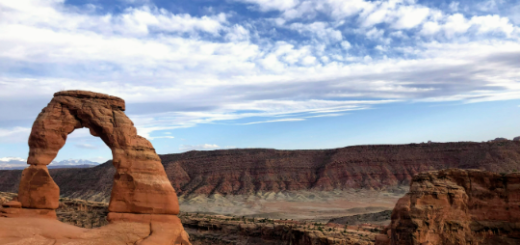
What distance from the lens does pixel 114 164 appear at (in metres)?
17.1

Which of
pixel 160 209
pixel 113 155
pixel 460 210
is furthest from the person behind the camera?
pixel 113 155

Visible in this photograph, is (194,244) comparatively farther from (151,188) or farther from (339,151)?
(339,151)

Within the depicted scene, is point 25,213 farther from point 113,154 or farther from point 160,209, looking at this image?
point 160,209

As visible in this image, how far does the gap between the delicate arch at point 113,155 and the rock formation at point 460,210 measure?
1043 centimetres

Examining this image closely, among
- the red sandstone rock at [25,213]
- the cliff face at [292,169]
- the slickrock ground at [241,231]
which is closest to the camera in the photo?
Answer: the red sandstone rock at [25,213]

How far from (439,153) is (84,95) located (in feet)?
281

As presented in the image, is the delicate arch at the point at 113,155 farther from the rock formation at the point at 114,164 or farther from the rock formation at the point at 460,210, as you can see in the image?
the rock formation at the point at 460,210

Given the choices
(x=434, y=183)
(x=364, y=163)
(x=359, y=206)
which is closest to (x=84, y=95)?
(x=434, y=183)

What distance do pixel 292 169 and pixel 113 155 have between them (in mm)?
75086

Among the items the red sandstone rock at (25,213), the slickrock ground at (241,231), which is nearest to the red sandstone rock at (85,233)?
the red sandstone rock at (25,213)

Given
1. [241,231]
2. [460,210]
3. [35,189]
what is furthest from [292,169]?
[35,189]

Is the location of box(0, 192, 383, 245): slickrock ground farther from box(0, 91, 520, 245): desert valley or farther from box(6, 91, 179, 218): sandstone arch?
box(6, 91, 179, 218): sandstone arch

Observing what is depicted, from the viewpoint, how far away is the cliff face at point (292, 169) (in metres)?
83.5

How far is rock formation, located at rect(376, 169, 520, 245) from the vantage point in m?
14.1
